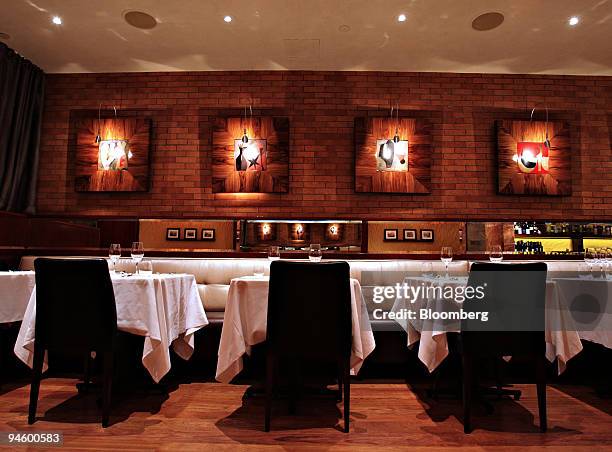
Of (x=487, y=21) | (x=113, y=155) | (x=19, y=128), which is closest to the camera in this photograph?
(x=487, y=21)

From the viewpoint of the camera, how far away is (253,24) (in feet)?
15.7

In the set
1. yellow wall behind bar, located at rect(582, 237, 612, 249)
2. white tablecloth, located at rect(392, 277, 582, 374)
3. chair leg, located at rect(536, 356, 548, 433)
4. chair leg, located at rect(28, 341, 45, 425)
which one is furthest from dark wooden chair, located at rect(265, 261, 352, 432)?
yellow wall behind bar, located at rect(582, 237, 612, 249)

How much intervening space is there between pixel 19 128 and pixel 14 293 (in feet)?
10.8

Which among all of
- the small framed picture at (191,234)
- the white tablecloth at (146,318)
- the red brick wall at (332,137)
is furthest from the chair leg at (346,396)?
the small framed picture at (191,234)

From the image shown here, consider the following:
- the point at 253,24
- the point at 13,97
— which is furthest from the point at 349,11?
the point at 13,97

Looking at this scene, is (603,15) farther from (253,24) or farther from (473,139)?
(253,24)

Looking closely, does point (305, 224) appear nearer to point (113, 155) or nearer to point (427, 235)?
point (427, 235)

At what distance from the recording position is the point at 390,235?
575 centimetres

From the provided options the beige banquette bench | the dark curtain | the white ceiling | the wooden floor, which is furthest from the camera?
the dark curtain

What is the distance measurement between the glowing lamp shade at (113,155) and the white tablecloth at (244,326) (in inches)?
152

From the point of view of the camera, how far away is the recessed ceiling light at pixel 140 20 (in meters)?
4.61

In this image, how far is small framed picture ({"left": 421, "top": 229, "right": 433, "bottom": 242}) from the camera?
18.8 feet

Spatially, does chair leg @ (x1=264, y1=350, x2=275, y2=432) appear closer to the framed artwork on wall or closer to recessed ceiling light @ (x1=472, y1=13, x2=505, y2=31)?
the framed artwork on wall

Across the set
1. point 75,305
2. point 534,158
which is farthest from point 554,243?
point 75,305
